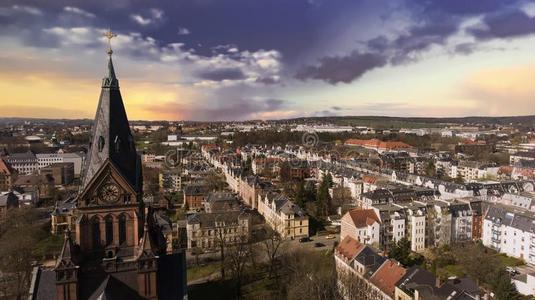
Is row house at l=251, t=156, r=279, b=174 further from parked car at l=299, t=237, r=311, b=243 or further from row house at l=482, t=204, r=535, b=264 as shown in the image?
row house at l=482, t=204, r=535, b=264

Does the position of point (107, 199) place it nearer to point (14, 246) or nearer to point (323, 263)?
point (14, 246)

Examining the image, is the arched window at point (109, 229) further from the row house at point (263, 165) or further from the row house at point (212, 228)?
the row house at point (263, 165)

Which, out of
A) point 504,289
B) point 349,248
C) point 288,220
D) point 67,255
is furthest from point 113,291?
point 288,220

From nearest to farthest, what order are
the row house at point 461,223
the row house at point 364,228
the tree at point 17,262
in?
the tree at point 17,262 → the row house at point 364,228 → the row house at point 461,223

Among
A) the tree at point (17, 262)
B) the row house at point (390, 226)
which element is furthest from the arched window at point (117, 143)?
the row house at point (390, 226)

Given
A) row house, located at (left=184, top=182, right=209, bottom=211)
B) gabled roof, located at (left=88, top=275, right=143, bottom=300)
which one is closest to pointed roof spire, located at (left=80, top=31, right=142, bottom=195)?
gabled roof, located at (left=88, top=275, right=143, bottom=300)
